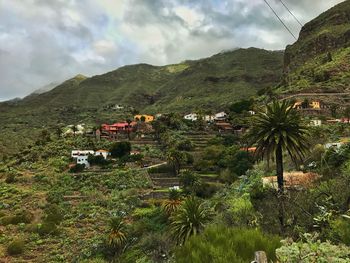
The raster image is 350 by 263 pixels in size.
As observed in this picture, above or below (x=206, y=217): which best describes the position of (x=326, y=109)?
above

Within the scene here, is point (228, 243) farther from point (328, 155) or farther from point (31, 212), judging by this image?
point (31, 212)

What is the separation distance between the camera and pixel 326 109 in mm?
90938

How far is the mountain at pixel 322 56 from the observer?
106750 millimetres

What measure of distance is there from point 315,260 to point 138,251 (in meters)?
44.1

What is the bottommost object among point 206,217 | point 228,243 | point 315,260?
point 206,217

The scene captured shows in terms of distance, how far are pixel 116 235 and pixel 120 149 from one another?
37849mm

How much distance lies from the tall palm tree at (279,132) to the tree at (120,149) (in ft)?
199

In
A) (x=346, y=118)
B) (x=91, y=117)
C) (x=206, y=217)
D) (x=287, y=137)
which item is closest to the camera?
(x=287, y=137)

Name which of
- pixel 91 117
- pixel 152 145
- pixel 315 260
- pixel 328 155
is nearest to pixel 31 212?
pixel 152 145

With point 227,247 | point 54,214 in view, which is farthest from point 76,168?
point 227,247

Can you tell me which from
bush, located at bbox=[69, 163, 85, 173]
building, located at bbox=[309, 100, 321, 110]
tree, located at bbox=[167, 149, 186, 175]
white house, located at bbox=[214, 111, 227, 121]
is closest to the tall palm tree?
tree, located at bbox=[167, 149, 186, 175]

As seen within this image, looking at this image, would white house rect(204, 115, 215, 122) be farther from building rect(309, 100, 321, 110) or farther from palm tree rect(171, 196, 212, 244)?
palm tree rect(171, 196, 212, 244)

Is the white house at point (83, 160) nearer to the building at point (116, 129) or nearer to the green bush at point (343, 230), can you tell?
the building at point (116, 129)

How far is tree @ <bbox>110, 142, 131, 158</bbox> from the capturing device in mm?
88688
